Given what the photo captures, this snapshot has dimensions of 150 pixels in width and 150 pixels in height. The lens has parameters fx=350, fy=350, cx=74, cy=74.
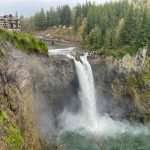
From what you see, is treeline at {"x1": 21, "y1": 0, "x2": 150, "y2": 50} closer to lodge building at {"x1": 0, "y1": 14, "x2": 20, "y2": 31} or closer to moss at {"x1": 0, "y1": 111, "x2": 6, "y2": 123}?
lodge building at {"x1": 0, "y1": 14, "x2": 20, "y2": 31}

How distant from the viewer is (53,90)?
66.1 m

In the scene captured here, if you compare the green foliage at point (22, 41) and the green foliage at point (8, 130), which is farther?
the green foliage at point (22, 41)

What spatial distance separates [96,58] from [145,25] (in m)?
14.1

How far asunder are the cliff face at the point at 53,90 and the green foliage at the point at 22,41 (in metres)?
1.18

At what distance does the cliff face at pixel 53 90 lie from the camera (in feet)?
158

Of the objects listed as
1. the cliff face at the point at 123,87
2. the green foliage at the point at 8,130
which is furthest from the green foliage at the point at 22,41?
the cliff face at the point at 123,87

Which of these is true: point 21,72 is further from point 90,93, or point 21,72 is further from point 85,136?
point 90,93

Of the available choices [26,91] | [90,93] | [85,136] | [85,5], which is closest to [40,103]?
[26,91]

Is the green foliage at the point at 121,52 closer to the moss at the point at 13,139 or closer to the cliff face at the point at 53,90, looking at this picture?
the cliff face at the point at 53,90

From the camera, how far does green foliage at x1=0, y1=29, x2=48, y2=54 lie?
5400 cm

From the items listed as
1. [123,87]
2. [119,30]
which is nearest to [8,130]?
[123,87]

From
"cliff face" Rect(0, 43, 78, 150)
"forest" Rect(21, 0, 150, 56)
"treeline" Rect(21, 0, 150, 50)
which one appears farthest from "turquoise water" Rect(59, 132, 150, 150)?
"treeline" Rect(21, 0, 150, 50)

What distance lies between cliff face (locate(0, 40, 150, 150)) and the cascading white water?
117cm

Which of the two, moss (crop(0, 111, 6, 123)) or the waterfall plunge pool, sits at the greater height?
moss (crop(0, 111, 6, 123))
